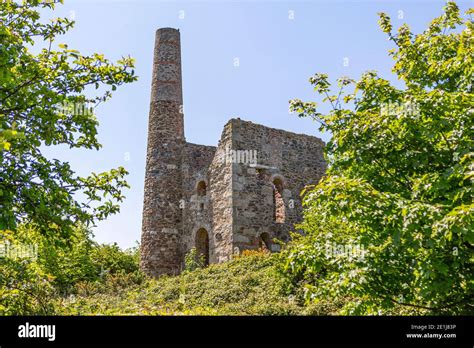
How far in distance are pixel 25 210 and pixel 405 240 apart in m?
5.35

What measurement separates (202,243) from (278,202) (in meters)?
3.63

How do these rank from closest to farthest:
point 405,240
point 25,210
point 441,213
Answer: point 441,213 < point 405,240 < point 25,210

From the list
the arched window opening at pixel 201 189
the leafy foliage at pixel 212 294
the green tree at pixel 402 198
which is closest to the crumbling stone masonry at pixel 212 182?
the arched window opening at pixel 201 189

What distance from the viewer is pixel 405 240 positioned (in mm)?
6203

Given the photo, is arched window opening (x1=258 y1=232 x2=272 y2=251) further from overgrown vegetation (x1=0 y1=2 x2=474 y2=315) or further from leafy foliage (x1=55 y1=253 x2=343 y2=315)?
overgrown vegetation (x1=0 y1=2 x2=474 y2=315)

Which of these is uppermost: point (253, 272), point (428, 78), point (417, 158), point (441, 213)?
point (428, 78)

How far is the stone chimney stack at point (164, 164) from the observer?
22109 millimetres

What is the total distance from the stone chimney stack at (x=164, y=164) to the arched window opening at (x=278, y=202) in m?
4.19

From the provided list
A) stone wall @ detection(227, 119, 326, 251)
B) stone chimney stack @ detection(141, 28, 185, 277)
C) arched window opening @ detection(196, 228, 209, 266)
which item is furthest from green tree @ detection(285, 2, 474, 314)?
stone chimney stack @ detection(141, 28, 185, 277)

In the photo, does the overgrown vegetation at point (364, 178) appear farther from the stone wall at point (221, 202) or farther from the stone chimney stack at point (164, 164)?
the stone chimney stack at point (164, 164)

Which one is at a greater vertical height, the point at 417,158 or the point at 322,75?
the point at 322,75
